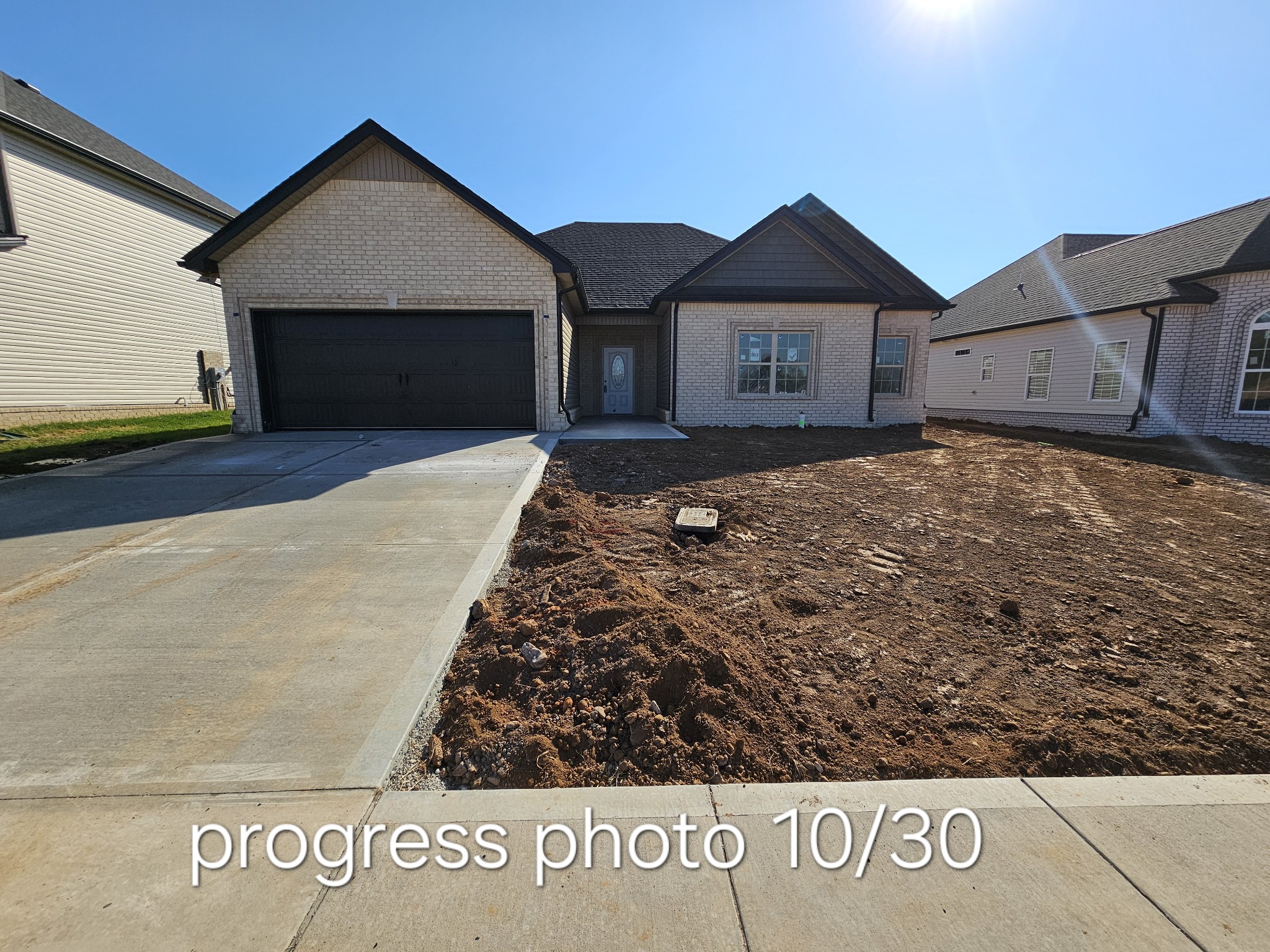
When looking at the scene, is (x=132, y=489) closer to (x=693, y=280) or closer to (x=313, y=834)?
(x=313, y=834)

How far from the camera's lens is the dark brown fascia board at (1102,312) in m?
13.1

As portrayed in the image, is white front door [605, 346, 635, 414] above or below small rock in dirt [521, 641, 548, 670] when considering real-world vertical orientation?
above

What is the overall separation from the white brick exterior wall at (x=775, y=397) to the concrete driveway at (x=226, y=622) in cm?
836

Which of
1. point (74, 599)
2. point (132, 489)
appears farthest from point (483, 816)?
point (132, 489)

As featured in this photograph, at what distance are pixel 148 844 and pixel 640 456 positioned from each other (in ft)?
24.3

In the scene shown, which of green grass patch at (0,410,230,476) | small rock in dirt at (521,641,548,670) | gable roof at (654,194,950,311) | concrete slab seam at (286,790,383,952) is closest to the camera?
concrete slab seam at (286,790,383,952)

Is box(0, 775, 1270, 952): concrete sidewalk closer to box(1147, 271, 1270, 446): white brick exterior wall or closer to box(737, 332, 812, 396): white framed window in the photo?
box(737, 332, 812, 396): white framed window

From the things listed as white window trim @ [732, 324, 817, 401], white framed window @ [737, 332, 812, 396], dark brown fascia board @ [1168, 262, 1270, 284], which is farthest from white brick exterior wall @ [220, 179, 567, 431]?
dark brown fascia board @ [1168, 262, 1270, 284]

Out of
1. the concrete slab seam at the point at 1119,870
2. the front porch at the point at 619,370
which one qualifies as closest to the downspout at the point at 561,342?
the front porch at the point at 619,370

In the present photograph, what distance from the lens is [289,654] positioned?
9.84ft

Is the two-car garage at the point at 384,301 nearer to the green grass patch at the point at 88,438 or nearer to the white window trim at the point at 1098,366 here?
the green grass patch at the point at 88,438

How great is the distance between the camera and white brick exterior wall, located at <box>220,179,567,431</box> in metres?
11.0

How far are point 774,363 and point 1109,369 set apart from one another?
9.65 meters

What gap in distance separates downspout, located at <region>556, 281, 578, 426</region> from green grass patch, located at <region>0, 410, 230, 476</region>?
7128 millimetres
